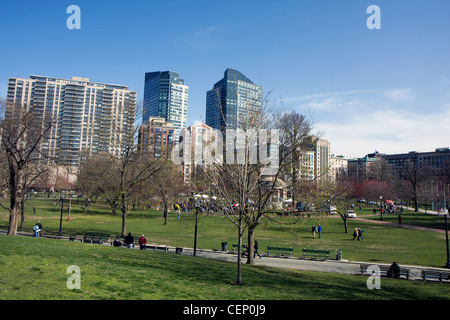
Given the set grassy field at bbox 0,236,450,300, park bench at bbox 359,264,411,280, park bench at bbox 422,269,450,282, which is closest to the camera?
grassy field at bbox 0,236,450,300

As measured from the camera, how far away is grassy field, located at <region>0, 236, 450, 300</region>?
26.9 ft

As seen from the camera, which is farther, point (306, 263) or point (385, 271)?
point (306, 263)

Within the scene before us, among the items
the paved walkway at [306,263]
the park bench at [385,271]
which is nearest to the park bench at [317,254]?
the paved walkway at [306,263]

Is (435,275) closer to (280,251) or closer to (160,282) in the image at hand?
(280,251)

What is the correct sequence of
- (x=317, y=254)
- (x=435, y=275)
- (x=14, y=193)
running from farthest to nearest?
(x=317, y=254) → (x=14, y=193) → (x=435, y=275)

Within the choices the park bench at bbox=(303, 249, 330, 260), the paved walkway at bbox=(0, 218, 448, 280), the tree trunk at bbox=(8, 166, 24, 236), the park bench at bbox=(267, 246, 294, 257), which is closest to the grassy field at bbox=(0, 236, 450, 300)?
the paved walkway at bbox=(0, 218, 448, 280)

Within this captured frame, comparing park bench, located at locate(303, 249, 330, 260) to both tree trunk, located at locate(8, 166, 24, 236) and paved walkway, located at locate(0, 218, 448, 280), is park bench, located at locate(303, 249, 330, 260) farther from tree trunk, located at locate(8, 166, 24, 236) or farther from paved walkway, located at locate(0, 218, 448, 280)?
tree trunk, located at locate(8, 166, 24, 236)

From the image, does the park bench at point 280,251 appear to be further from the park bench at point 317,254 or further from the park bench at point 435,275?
the park bench at point 435,275

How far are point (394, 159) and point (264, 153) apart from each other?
202 m

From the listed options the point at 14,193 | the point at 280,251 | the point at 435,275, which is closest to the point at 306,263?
the point at 280,251

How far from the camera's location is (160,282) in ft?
33.1

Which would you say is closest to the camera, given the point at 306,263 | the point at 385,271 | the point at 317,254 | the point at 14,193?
the point at 385,271

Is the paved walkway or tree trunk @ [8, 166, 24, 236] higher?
tree trunk @ [8, 166, 24, 236]
